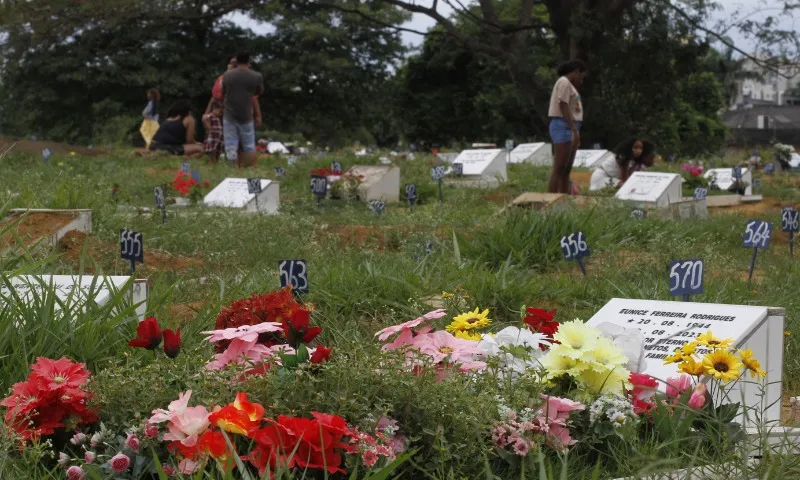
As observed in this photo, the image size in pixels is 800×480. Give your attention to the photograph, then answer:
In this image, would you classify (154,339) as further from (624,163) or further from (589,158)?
(589,158)

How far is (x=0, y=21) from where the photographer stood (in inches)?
781

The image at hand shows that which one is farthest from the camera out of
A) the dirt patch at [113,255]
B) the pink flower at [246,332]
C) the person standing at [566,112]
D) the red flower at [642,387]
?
the person standing at [566,112]

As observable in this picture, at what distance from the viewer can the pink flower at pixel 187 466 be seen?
2.37 metres

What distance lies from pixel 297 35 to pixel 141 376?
3327 cm

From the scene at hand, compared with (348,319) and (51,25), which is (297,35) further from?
(348,319)

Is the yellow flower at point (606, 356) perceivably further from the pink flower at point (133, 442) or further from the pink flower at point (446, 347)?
the pink flower at point (133, 442)

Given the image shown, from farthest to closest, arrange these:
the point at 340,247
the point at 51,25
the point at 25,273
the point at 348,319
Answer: the point at 51,25 < the point at 340,247 < the point at 348,319 < the point at 25,273

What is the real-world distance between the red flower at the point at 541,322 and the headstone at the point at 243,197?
6.00 m

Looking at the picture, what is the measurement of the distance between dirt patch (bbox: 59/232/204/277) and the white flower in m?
2.82

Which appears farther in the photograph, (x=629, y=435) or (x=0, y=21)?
(x=0, y=21)

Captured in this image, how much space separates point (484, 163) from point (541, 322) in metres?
10.6

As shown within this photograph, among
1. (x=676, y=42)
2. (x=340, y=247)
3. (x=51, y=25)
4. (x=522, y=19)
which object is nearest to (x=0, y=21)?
(x=51, y=25)

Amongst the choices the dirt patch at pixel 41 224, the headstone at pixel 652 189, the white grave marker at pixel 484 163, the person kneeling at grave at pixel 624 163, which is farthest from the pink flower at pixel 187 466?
the white grave marker at pixel 484 163

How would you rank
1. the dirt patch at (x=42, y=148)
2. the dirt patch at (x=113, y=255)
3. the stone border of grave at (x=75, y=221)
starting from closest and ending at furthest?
the dirt patch at (x=113, y=255)
the stone border of grave at (x=75, y=221)
the dirt patch at (x=42, y=148)
